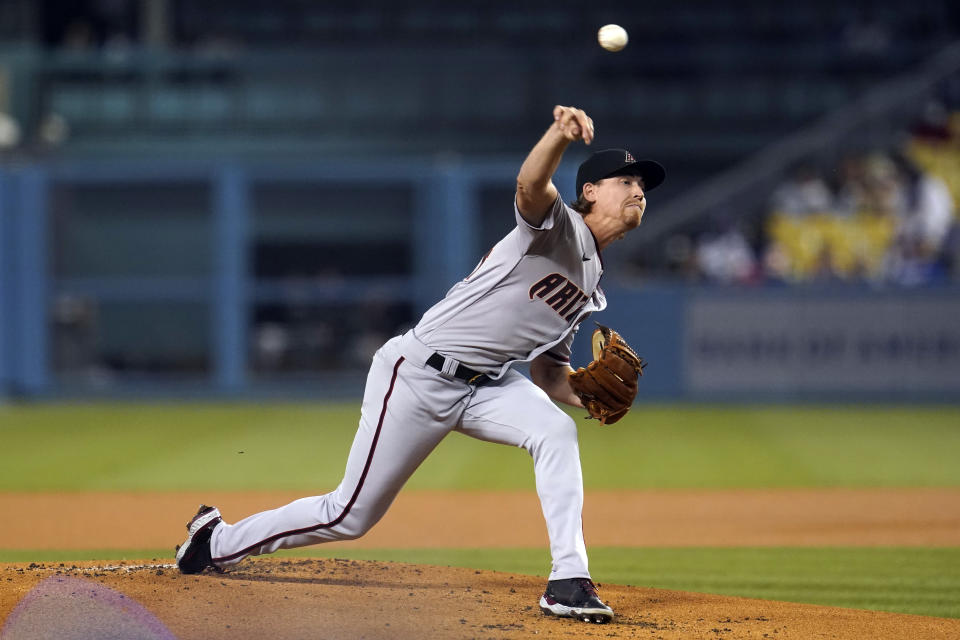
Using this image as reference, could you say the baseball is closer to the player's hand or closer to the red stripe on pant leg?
the player's hand

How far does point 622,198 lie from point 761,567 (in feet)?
7.53

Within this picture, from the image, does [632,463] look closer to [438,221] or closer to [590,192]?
[590,192]

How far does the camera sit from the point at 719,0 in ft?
69.9

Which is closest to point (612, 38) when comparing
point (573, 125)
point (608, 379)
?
point (573, 125)

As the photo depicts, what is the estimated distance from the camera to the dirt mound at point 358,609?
406cm

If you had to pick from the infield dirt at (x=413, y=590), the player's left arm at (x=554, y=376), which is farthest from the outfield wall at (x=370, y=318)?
the player's left arm at (x=554, y=376)

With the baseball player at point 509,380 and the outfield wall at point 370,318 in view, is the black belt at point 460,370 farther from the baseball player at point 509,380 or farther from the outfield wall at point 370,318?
the outfield wall at point 370,318

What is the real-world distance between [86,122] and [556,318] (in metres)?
16.6

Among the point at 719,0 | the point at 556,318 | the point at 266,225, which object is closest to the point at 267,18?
the point at 266,225

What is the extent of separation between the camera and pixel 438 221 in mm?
14977

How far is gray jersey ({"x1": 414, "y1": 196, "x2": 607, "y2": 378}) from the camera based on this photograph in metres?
4.34

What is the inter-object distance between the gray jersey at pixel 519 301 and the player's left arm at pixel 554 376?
0.27 metres

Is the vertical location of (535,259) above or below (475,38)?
below

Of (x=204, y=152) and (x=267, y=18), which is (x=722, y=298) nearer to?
(x=204, y=152)
